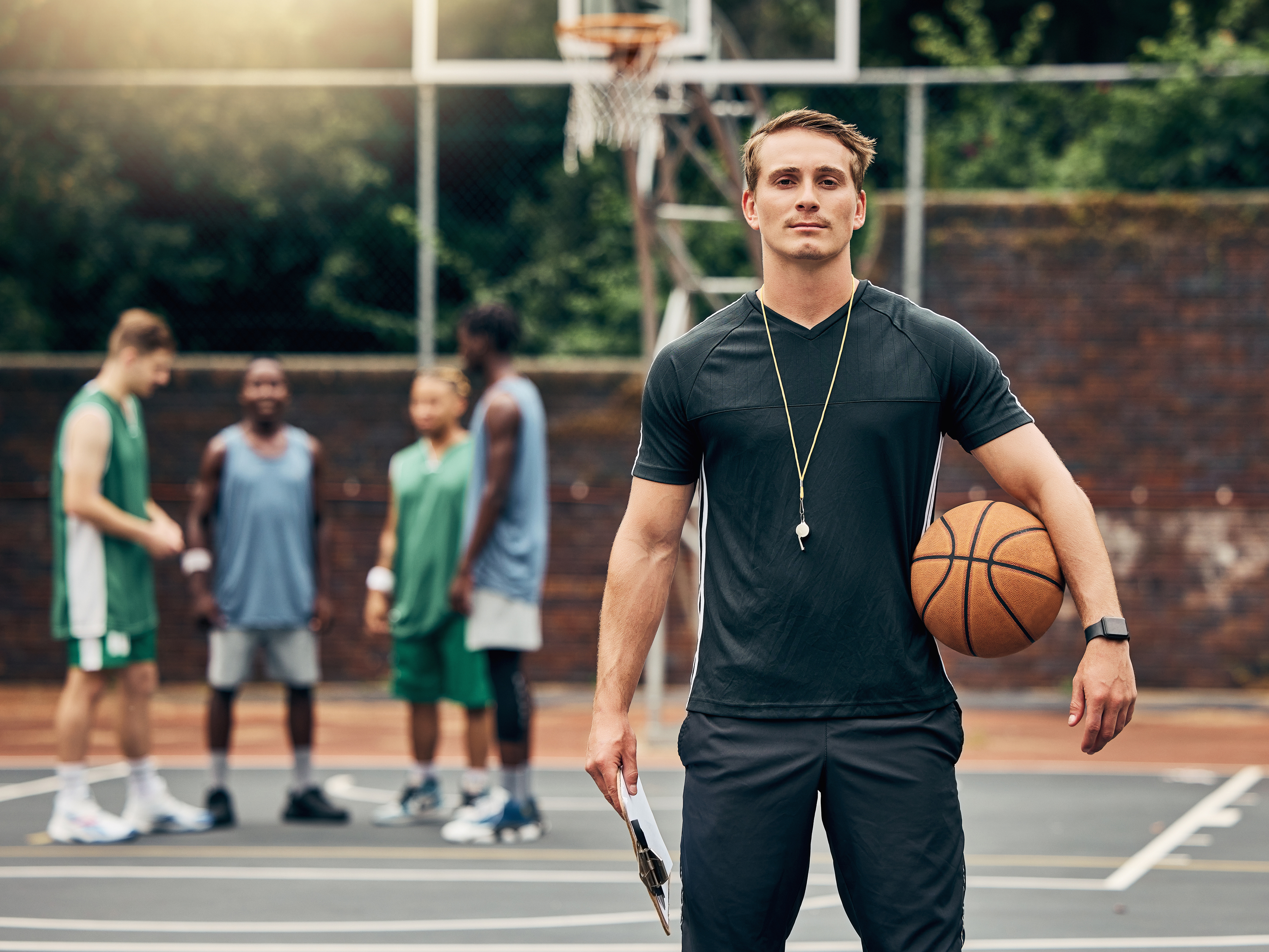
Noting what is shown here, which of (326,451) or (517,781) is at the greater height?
(326,451)

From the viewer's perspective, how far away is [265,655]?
7.66 metres

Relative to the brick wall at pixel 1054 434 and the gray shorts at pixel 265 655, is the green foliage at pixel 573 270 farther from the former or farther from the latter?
the gray shorts at pixel 265 655

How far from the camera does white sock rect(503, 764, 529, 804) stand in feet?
23.3

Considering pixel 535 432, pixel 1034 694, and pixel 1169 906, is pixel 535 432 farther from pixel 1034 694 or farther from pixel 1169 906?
pixel 1034 694

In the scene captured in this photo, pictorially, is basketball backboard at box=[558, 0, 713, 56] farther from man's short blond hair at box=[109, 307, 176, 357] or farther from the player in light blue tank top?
man's short blond hair at box=[109, 307, 176, 357]

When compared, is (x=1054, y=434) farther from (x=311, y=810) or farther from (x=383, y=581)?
(x=311, y=810)

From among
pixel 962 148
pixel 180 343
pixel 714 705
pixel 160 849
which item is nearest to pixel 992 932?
pixel 714 705

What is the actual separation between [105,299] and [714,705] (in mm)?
12173

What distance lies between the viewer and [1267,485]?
39.4 feet

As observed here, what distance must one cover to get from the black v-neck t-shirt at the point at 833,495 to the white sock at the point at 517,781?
386cm

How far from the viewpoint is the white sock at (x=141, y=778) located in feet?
24.0

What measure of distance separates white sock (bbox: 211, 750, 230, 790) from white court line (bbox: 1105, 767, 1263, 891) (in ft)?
12.3

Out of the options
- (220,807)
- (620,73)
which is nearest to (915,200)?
(620,73)

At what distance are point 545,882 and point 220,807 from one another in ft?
6.03
